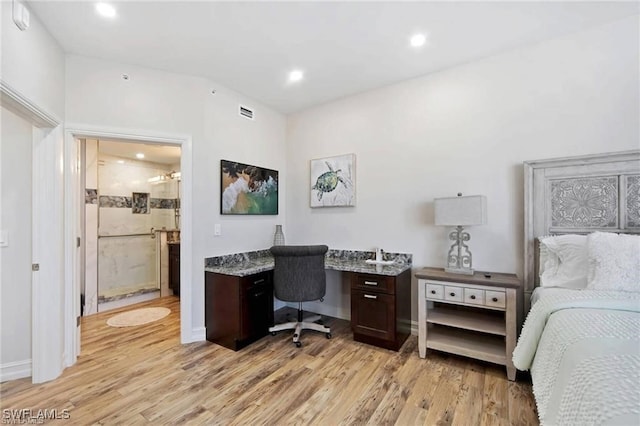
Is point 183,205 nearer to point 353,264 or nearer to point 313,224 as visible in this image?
point 313,224

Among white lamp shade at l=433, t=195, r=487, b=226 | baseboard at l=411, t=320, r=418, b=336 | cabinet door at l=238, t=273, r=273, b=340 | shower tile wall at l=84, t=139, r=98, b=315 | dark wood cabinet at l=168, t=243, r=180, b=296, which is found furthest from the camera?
dark wood cabinet at l=168, t=243, r=180, b=296

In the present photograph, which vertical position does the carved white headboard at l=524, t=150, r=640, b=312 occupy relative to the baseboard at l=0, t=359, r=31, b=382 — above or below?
above

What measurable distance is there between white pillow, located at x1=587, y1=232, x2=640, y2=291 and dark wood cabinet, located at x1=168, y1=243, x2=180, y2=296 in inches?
199

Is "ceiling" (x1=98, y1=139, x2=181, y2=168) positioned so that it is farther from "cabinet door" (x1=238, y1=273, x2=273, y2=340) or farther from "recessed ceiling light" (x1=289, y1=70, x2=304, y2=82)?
"cabinet door" (x1=238, y1=273, x2=273, y2=340)

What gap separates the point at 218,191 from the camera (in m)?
3.13

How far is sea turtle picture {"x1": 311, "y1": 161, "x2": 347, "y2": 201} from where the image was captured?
11.8 feet

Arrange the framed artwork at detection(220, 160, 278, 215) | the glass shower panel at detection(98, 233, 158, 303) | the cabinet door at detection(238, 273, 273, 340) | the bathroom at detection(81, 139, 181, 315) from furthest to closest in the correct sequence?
the glass shower panel at detection(98, 233, 158, 303)
the bathroom at detection(81, 139, 181, 315)
the framed artwork at detection(220, 160, 278, 215)
the cabinet door at detection(238, 273, 273, 340)

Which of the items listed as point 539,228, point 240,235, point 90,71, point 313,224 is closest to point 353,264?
point 313,224

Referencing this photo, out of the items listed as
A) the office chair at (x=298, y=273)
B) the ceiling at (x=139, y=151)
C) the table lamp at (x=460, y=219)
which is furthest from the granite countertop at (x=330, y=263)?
the ceiling at (x=139, y=151)

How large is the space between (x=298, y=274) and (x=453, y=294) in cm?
146

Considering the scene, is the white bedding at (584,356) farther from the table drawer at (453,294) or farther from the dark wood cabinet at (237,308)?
→ the dark wood cabinet at (237,308)

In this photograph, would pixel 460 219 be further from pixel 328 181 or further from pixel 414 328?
pixel 328 181

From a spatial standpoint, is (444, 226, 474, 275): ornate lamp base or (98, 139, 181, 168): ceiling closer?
(444, 226, 474, 275): ornate lamp base

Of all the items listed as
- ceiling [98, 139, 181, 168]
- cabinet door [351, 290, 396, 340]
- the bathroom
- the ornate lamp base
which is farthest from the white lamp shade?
the bathroom
